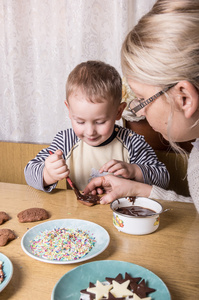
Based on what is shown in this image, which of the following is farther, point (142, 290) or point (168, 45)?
point (168, 45)

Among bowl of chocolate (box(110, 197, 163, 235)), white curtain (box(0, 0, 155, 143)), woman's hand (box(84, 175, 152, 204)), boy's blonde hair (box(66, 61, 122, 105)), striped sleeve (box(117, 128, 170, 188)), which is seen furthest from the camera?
white curtain (box(0, 0, 155, 143))

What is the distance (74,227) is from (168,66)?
A: 57 cm

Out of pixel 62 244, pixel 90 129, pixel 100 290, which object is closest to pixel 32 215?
pixel 62 244

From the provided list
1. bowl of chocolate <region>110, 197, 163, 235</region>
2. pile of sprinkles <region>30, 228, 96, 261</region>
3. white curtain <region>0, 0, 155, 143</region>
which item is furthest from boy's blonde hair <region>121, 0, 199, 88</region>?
white curtain <region>0, 0, 155, 143</region>

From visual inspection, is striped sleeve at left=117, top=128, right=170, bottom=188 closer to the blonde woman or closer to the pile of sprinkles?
the blonde woman

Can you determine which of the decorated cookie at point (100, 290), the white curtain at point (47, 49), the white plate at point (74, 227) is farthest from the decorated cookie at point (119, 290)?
the white curtain at point (47, 49)

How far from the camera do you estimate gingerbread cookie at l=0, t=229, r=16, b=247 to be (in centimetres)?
84

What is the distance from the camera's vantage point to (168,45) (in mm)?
815

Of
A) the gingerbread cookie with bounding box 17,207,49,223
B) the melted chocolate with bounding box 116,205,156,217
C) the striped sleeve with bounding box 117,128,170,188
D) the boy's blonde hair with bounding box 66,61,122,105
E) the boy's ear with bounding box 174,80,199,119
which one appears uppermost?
the boy's ear with bounding box 174,80,199,119

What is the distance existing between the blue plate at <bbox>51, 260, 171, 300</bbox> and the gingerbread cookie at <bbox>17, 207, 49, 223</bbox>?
330 mm

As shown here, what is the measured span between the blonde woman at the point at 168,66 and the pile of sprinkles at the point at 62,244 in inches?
16.1

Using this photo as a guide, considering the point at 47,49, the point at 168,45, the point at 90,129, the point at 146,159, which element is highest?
the point at 168,45

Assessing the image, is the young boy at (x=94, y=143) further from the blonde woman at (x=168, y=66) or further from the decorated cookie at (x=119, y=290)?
the decorated cookie at (x=119, y=290)

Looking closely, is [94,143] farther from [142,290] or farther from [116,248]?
[142,290]
